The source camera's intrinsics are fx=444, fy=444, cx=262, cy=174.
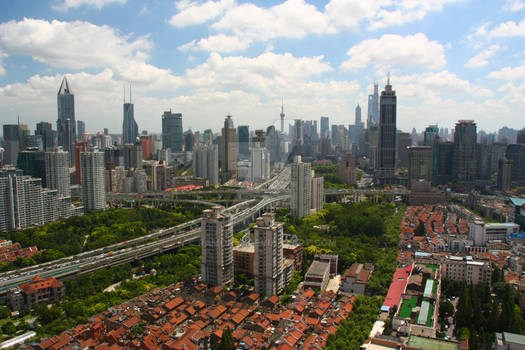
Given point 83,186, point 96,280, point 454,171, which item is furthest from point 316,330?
point 454,171

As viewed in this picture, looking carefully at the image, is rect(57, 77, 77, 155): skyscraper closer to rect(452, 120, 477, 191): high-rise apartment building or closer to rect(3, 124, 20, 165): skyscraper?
rect(3, 124, 20, 165): skyscraper

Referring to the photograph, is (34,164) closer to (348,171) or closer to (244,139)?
(348,171)

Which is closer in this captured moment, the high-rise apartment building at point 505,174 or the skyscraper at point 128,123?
the high-rise apartment building at point 505,174

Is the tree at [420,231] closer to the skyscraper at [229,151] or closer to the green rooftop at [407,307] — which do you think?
the green rooftop at [407,307]

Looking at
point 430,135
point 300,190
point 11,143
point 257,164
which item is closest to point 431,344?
point 300,190

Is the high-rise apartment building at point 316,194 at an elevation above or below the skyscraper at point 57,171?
below

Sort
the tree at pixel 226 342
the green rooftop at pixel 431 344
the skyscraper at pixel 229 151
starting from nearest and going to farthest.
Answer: the green rooftop at pixel 431 344
the tree at pixel 226 342
the skyscraper at pixel 229 151

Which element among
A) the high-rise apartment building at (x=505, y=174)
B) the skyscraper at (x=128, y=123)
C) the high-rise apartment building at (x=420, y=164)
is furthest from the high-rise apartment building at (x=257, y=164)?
the skyscraper at (x=128, y=123)
